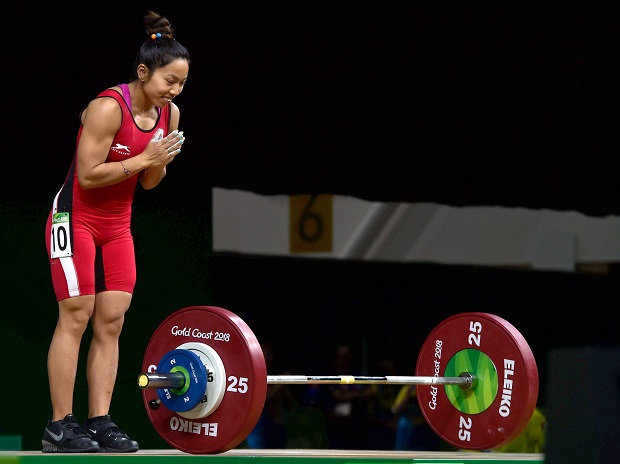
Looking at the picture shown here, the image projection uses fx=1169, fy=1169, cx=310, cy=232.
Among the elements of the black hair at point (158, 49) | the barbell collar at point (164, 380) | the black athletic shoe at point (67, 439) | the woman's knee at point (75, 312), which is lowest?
the black athletic shoe at point (67, 439)

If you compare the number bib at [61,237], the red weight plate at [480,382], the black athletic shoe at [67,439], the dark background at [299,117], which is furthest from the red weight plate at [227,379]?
the dark background at [299,117]

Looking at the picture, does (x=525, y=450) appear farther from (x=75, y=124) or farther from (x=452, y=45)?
(x=75, y=124)

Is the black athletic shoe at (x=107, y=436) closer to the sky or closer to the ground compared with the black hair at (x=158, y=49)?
closer to the ground

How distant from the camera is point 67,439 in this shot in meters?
3.34

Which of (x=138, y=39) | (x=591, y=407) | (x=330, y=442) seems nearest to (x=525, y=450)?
(x=330, y=442)

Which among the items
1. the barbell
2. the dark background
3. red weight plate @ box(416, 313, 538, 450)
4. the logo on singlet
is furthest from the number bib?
the dark background

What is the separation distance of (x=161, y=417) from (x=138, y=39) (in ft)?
6.32

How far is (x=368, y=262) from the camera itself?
7504 millimetres

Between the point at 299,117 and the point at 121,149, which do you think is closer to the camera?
the point at 121,149

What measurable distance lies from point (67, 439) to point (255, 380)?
1.87 ft

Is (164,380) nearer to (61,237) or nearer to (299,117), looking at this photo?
(61,237)

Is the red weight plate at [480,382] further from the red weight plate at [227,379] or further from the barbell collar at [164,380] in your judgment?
the barbell collar at [164,380]

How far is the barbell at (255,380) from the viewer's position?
11.0ft

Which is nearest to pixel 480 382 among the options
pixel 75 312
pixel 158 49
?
pixel 75 312
